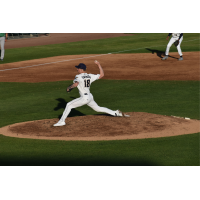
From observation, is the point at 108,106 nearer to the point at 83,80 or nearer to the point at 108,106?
the point at 108,106

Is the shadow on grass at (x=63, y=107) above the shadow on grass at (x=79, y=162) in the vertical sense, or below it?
above

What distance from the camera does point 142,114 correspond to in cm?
1309

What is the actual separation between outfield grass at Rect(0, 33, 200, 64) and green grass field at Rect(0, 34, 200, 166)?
10.2 feet

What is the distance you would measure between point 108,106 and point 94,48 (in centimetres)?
2172

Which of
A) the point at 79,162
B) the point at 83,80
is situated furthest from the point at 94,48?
the point at 79,162

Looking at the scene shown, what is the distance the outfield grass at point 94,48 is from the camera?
3288 cm

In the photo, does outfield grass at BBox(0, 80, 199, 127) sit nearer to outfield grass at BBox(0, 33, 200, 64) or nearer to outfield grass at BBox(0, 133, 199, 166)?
outfield grass at BBox(0, 133, 199, 166)

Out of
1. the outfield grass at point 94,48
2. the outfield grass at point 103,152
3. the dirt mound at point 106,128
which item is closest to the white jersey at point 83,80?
the dirt mound at point 106,128

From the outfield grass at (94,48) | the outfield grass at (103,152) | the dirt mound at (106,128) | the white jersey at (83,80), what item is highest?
the outfield grass at (94,48)

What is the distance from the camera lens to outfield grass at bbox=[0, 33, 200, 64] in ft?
108

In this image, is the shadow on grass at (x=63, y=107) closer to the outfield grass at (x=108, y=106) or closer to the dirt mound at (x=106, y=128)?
the outfield grass at (x=108, y=106)

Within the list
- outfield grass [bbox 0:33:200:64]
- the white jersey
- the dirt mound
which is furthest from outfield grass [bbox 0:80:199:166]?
outfield grass [bbox 0:33:200:64]

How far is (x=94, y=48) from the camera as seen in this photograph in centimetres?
3659

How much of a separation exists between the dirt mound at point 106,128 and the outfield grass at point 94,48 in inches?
743
